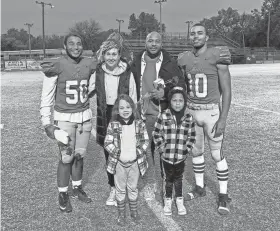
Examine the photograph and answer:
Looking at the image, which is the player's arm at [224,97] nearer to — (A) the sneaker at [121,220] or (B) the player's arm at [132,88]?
(B) the player's arm at [132,88]

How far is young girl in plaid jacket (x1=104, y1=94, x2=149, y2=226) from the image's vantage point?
11.6 feet

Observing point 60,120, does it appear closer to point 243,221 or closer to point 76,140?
point 76,140

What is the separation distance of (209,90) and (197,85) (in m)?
0.15

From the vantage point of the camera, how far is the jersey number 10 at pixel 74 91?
384 cm

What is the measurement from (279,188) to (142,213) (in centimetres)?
196

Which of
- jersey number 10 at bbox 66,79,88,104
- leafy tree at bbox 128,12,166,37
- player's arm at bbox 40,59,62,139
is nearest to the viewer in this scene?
player's arm at bbox 40,59,62,139

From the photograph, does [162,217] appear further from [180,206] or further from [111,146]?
[111,146]

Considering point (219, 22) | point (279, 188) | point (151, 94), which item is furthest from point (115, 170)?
point (219, 22)

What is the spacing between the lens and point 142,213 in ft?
12.8

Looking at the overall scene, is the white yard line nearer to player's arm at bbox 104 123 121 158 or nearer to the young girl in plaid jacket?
the young girl in plaid jacket

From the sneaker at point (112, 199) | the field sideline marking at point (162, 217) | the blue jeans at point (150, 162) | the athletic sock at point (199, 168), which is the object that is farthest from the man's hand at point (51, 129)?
the athletic sock at point (199, 168)

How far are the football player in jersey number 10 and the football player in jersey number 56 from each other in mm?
1157

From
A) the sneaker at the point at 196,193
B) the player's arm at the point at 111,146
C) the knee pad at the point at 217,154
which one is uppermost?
the player's arm at the point at 111,146

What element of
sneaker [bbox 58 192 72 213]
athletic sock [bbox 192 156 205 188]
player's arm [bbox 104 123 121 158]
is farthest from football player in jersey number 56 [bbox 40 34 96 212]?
athletic sock [bbox 192 156 205 188]
